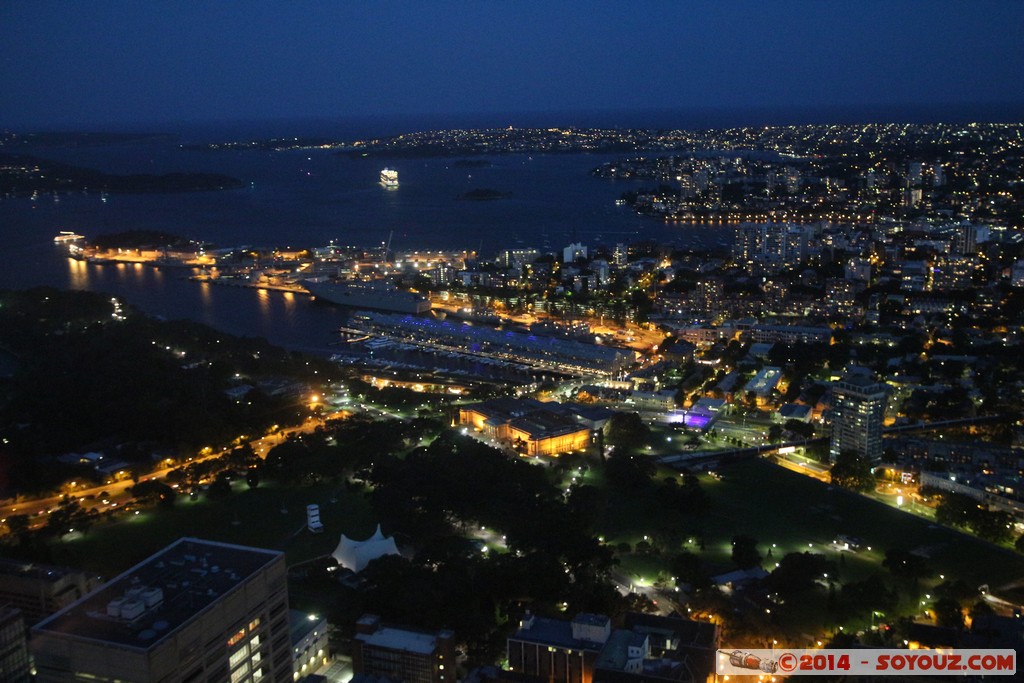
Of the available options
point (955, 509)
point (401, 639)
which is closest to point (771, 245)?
point (955, 509)

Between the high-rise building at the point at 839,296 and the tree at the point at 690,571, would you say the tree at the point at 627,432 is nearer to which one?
the tree at the point at 690,571

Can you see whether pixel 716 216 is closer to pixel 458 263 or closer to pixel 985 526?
pixel 458 263

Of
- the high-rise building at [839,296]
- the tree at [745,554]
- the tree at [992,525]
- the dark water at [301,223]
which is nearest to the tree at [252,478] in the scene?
the tree at [745,554]

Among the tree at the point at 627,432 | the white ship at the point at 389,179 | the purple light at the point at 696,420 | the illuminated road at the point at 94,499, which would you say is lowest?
the purple light at the point at 696,420

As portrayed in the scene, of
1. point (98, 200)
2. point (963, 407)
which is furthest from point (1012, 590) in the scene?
point (98, 200)

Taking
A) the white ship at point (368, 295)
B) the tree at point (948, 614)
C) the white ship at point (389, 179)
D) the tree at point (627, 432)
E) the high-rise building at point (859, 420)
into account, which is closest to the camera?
the tree at point (948, 614)
